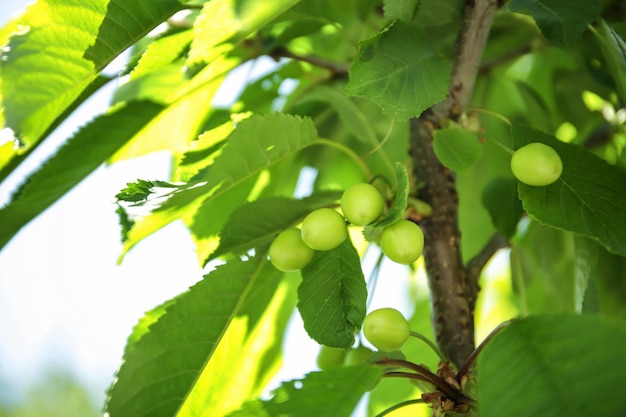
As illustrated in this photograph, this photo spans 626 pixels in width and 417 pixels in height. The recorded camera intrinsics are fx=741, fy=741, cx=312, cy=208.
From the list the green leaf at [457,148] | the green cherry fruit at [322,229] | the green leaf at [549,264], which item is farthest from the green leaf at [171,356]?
the green leaf at [549,264]

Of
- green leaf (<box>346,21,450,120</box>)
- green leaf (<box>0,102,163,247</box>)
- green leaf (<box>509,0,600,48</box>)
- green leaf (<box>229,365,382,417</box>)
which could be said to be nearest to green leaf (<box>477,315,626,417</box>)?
green leaf (<box>229,365,382,417</box>)

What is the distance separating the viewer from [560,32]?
0.74 metres

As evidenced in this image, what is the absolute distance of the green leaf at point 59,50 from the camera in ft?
2.29

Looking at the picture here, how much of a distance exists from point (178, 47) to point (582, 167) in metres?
0.43

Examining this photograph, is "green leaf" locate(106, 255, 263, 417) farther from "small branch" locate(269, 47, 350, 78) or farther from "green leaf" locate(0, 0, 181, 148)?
"small branch" locate(269, 47, 350, 78)

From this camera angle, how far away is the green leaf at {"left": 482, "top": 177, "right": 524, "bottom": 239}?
0.85 meters

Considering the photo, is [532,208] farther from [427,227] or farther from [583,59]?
[583,59]

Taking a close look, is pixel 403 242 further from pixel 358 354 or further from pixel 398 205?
pixel 358 354

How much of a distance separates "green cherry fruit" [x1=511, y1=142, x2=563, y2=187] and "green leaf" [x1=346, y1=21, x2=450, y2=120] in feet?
0.31

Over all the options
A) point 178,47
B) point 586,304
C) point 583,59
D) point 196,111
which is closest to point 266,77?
point 196,111

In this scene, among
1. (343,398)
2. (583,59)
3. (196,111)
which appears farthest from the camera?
(196,111)

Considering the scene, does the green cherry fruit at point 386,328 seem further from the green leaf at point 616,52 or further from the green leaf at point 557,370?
the green leaf at point 616,52

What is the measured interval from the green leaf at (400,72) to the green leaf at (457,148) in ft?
0.27

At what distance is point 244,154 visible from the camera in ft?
2.38
